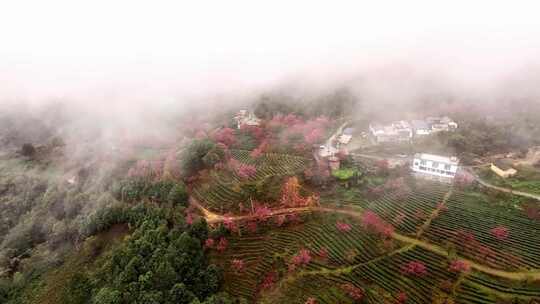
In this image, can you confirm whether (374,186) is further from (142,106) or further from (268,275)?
(142,106)

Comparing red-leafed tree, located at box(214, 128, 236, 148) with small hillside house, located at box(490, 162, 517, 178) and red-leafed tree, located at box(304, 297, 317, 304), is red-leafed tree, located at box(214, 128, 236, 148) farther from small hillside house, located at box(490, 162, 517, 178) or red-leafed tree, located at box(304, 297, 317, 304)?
small hillside house, located at box(490, 162, 517, 178)

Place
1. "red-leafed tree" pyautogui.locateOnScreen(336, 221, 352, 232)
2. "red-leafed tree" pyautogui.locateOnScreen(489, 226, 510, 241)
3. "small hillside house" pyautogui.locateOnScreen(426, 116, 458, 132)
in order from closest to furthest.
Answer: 1. "red-leafed tree" pyautogui.locateOnScreen(489, 226, 510, 241)
2. "red-leafed tree" pyautogui.locateOnScreen(336, 221, 352, 232)
3. "small hillside house" pyautogui.locateOnScreen(426, 116, 458, 132)

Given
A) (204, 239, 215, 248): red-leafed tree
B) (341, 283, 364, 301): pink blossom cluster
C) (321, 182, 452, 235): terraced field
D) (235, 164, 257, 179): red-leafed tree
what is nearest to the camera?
(341, 283, 364, 301): pink blossom cluster

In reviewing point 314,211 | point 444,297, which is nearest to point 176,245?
point 314,211

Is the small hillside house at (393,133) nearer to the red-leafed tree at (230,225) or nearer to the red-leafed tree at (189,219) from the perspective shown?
the red-leafed tree at (230,225)

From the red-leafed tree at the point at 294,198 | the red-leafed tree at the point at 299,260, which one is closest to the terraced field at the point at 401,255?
the red-leafed tree at the point at 299,260

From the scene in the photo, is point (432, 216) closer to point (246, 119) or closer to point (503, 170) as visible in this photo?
point (503, 170)

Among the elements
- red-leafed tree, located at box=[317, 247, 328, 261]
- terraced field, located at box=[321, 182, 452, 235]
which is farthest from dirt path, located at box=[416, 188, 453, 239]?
red-leafed tree, located at box=[317, 247, 328, 261]
